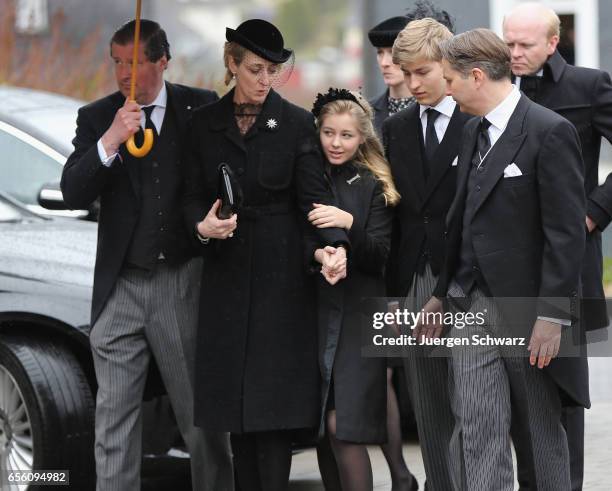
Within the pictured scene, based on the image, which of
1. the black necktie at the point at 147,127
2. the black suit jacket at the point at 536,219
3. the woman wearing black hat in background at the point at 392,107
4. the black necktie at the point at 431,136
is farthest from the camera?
the woman wearing black hat in background at the point at 392,107

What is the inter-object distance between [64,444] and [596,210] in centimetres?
222

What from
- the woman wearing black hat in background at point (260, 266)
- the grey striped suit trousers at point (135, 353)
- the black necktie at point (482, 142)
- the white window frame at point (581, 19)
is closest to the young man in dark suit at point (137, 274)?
the grey striped suit trousers at point (135, 353)

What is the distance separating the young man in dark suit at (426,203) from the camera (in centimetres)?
555

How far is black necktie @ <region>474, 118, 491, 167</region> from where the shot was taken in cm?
517

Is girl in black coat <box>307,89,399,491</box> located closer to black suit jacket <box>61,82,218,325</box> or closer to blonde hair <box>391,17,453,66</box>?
blonde hair <box>391,17,453,66</box>

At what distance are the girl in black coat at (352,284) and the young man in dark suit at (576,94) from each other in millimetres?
668

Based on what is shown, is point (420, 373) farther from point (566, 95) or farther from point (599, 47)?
point (599, 47)

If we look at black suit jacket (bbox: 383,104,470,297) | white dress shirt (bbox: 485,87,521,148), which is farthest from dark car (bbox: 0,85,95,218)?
white dress shirt (bbox: 485,87,521,148)

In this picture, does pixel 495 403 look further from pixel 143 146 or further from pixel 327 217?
pixel 143 146

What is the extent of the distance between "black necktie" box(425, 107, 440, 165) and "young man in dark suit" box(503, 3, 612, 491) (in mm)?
427

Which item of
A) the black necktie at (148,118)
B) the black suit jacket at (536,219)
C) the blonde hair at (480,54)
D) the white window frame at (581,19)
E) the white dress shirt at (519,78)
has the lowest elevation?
the black suit jacket at (536,219)

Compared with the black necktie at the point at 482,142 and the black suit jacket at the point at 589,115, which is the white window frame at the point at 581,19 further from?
the black necktie at the point at 482,142

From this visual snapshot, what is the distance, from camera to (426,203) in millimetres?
5566

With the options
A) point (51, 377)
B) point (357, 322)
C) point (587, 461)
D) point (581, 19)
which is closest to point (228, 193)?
point (357, 322)
